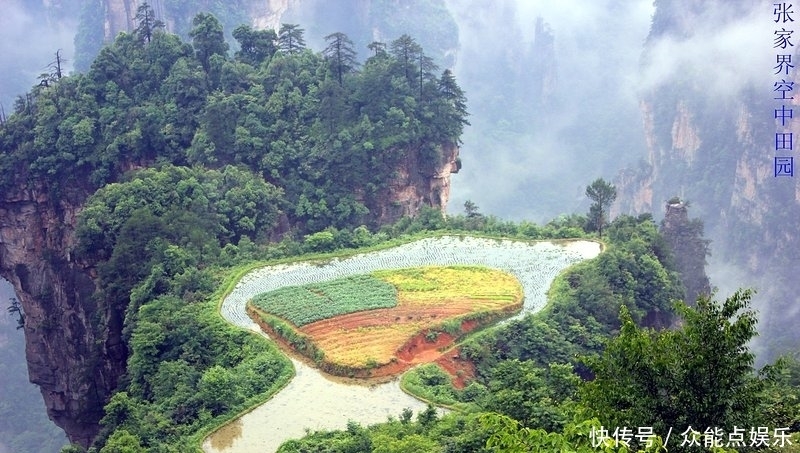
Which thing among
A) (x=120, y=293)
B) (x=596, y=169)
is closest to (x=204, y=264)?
(x=120, y=293)

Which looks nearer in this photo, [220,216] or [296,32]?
[220,216]

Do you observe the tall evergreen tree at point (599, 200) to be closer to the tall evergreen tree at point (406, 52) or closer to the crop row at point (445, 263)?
the crop row at point (445, 263)

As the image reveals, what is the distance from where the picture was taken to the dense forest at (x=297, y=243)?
13.4 metres

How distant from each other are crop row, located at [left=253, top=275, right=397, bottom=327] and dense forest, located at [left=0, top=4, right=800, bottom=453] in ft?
4.51

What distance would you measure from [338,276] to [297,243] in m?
2.64

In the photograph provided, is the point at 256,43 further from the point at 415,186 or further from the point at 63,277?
the point at 63,277

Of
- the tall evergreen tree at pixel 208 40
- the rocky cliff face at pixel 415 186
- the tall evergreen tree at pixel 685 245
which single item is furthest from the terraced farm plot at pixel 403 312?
the tall evergreen tree at pixel 208 40

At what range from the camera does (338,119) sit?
121 ft

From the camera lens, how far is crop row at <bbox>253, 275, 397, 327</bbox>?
2559 centimetres

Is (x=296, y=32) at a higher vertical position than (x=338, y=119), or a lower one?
higher

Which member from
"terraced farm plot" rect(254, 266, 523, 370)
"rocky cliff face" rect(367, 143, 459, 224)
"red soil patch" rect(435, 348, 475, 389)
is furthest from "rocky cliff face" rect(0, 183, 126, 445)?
"red soil patch" rect(435, 348, 475, 389)

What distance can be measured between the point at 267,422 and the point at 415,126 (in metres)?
17.2

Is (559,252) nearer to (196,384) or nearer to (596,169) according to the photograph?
(196,384)

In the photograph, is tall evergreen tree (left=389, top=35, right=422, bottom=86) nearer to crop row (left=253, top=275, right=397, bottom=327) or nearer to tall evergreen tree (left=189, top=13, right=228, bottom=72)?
tall evergreen tree (left=189, top=13, right=228, bottom=72)
